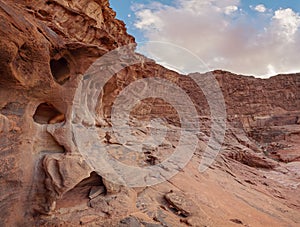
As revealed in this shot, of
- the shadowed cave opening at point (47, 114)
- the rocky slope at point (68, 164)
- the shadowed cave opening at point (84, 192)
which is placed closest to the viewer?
the rocky slope at point (68, 164)

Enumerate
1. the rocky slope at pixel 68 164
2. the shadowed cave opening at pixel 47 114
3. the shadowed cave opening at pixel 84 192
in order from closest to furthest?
the rocky slope at pixel 68 164 < the shadowed cave opening at pixel 84 192 < the shadowed cave opening at pixel 47 114

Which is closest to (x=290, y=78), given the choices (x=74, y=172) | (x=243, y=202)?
(x=243, y=202)

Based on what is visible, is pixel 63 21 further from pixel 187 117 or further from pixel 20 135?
pixel 187 117

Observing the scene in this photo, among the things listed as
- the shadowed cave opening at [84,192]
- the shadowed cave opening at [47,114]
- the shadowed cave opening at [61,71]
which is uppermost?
the shadowed cave opening at [61,71]

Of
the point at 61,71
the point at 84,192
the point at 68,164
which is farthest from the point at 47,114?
the point at 84,192

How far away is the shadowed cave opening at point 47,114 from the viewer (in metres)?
3.65

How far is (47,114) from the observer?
3.81 meters

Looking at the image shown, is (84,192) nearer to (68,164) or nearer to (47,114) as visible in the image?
(68,164)

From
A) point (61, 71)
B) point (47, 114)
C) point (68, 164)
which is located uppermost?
point (61, 71)

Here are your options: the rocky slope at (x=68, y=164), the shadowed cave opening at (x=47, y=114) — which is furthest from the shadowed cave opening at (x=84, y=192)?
the shadowed cave opening at (x=47, y=114)

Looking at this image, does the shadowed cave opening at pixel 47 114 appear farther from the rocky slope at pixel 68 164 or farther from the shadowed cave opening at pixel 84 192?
the shadowed cave opening at pixel 84 192

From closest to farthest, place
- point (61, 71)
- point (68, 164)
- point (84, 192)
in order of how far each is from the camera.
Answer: point (68, 164) < point (84, 192) < point (61, 71)

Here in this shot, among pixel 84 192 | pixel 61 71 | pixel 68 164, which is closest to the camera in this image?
pixel 68 164

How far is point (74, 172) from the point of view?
9.96 ft
